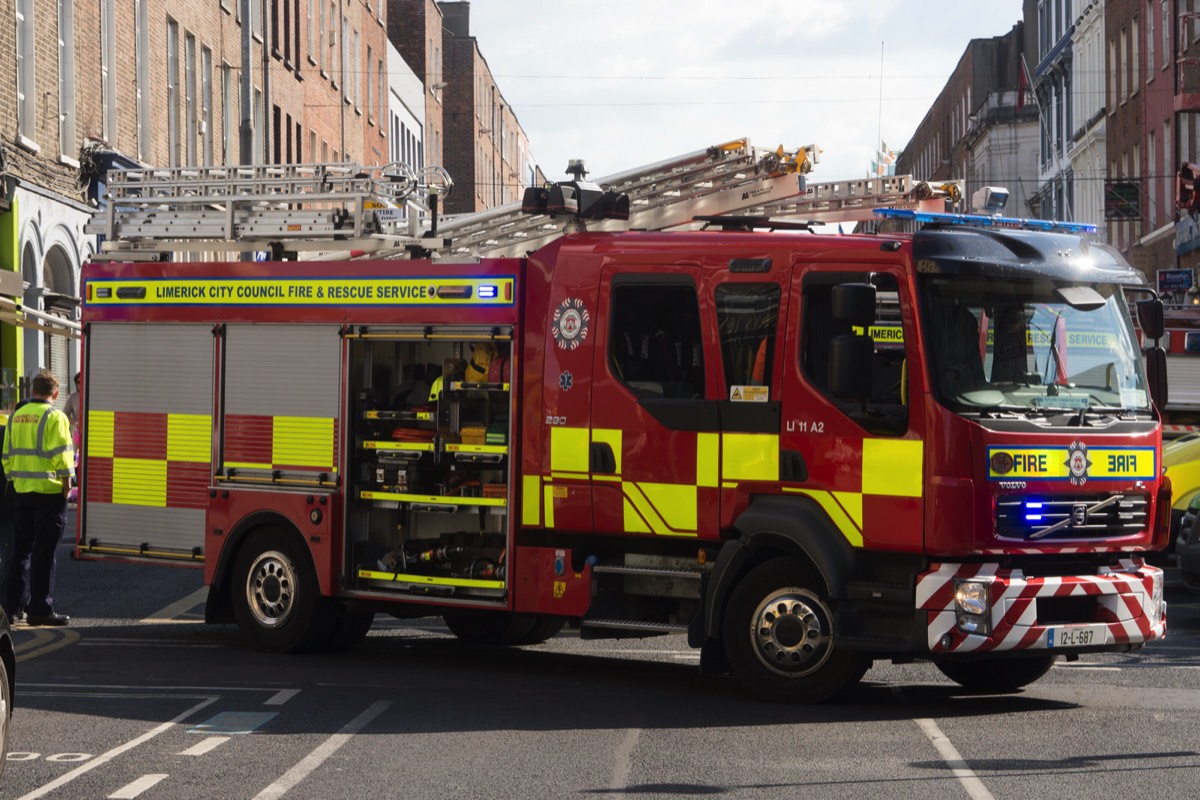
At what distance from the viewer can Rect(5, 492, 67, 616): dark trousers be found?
1431 centimetres

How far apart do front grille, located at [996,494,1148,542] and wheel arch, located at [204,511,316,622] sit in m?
4.79

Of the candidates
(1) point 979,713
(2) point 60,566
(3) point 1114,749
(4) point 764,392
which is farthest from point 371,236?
(2) point 60,566

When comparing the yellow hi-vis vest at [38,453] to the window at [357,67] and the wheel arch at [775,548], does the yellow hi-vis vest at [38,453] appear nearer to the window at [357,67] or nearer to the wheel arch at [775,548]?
the wheel arch at [775,548]

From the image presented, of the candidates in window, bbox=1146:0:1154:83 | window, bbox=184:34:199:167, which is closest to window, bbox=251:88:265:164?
window, bbox=184:34:199:167

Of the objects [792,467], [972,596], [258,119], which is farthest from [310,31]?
[972,596]

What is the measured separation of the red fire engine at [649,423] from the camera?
10.4 m

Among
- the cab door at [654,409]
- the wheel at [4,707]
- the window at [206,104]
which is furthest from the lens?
the window at [206,104]

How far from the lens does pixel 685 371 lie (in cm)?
1124

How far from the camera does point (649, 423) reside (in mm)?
11312

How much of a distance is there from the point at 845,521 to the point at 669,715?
1.40 meters

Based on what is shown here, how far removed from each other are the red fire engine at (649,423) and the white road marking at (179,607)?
1.24m

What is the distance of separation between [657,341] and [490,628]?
3294 mm

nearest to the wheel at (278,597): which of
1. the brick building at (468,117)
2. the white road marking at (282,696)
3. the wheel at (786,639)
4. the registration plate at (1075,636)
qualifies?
the white road marking at (282,696)

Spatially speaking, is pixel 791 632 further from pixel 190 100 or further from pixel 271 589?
pixel 190 100
